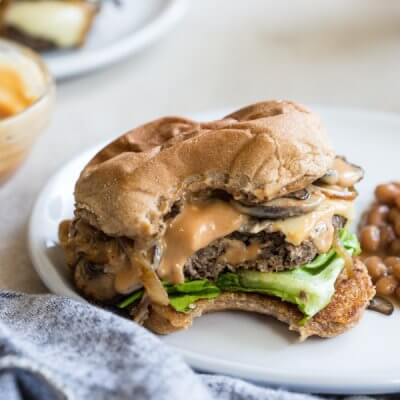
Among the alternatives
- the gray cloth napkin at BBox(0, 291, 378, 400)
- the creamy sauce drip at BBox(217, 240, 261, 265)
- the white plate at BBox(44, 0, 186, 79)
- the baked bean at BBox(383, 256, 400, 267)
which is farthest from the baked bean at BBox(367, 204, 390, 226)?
the white plate at BBox(44, 0, 186, 79)

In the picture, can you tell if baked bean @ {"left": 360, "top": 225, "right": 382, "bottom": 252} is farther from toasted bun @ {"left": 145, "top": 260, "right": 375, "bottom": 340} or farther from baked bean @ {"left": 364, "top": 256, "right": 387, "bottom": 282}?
toasted bun @ {"left": 145, "top": 260, "right": 375, "bottom": 340}

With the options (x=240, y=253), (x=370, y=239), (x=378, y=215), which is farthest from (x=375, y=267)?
(x=240, y=253)

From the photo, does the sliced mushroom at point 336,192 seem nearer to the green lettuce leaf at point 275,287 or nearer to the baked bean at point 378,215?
the green lettuce leaf at point 275,287

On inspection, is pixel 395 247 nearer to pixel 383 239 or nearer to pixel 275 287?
pixel 383 239

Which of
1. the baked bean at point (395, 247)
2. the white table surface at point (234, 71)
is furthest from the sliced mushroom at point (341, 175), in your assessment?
the white table surface at point (234, 71)

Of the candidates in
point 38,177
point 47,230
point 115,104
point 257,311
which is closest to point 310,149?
point 257,311
